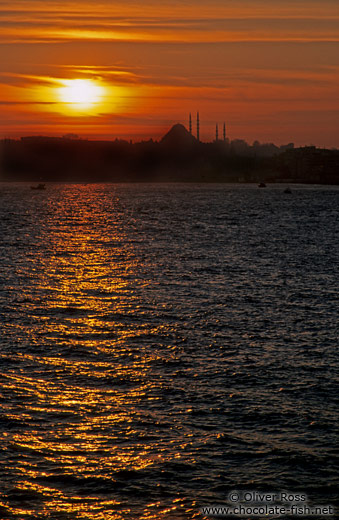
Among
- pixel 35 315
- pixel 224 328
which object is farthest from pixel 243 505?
pixel 35 315

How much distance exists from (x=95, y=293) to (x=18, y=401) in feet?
79.5

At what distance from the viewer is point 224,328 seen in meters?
37.5

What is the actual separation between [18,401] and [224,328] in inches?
593

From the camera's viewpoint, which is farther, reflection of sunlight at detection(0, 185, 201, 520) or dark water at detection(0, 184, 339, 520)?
reflection of sunlight at detection(0, 185, 201, 520)

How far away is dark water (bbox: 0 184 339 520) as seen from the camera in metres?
19.2

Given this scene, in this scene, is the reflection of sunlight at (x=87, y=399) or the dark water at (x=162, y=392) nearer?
the dark water at (x=162, y=392)

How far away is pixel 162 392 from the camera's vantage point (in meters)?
26.5

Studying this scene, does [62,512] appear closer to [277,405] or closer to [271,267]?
[277,405]

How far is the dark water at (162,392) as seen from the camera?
1916 centimetres

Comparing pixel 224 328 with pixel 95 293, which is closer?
pixel 224 328

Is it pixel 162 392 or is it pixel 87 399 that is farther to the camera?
pixel 162 392

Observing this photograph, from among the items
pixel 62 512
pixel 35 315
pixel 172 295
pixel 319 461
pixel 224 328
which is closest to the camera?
pixel 62 512

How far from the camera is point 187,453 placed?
2102cm

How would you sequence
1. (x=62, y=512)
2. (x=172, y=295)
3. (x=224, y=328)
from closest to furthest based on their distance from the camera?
(x=62, y=512) → (x=224, y=328) → (x=172, y=295)
